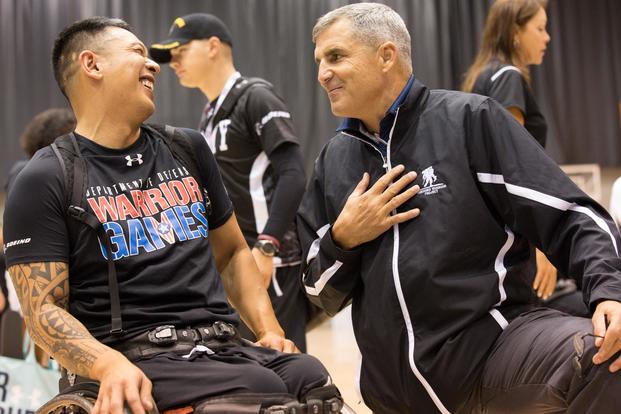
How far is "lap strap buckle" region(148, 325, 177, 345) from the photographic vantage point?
1.97m

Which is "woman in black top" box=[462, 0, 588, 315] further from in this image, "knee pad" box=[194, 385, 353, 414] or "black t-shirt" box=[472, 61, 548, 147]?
"knee pad" box=[194, 385, 353, 414]

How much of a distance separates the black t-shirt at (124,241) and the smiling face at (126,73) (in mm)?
142

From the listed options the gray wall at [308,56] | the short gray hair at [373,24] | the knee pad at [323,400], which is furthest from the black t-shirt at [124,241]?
A: the gray wall at [308,56]

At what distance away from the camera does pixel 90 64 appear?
7.38ft

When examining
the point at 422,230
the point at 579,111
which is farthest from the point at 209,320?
the point at 579,111

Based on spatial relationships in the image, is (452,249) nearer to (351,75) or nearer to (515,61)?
(351,75)

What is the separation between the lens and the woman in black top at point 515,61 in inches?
136

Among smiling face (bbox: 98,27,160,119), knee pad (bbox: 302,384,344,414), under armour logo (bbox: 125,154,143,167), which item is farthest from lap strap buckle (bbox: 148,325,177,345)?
smiling face (bbox: 98,27,160,119)

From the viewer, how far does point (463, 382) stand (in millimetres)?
2102

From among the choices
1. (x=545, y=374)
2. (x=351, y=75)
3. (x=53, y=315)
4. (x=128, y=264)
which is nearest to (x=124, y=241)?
(x=128, y=264)

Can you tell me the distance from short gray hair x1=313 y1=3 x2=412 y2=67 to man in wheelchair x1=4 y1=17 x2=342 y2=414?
562mm

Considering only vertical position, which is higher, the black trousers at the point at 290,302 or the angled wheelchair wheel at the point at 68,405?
the angled wheelchair wheel at the point at 68,405

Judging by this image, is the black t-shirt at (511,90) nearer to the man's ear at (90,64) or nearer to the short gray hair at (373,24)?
the short gray hair at (373,24)

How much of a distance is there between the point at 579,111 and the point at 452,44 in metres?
1.30
